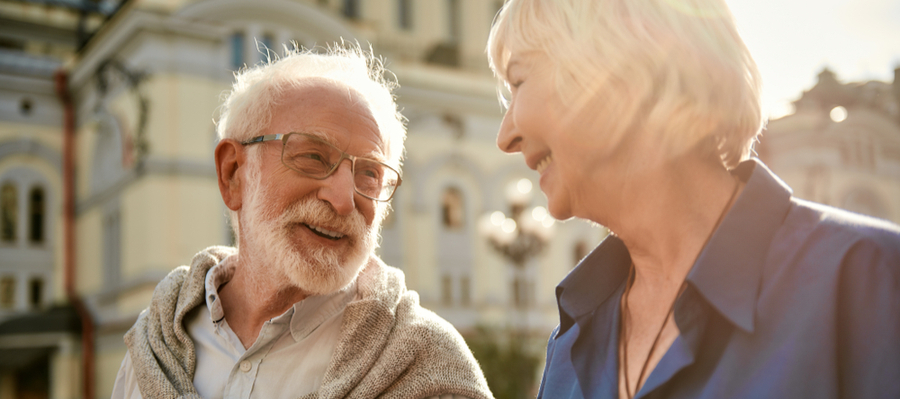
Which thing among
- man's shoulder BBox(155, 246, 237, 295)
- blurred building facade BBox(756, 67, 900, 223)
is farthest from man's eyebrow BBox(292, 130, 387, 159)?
blurred building facade BBox(756, 67, 900, 223)

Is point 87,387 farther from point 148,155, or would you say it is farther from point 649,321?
point 649,321

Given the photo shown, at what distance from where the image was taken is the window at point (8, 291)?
1182 cm

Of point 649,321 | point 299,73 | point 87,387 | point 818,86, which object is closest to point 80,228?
point 87,387

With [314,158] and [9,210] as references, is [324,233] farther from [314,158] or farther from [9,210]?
[9,210]

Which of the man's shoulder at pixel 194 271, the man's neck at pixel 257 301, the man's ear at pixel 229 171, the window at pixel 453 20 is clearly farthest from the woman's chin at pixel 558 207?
the window at pixel 453 20

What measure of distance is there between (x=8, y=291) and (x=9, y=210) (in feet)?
4.19

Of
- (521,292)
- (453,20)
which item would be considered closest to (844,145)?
(521,292)

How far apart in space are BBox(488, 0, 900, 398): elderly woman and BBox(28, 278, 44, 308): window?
12.8 m

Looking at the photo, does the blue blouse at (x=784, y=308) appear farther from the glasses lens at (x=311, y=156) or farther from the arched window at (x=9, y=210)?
the arched window at (x=9, y=210)

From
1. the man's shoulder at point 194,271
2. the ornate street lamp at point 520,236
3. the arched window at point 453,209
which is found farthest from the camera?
the arched window at point 453,209

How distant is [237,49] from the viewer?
11.2 metres

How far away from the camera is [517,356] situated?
10.1 metres

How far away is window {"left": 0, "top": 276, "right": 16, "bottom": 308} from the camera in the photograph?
465 inches

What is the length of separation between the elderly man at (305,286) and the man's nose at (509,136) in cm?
51
